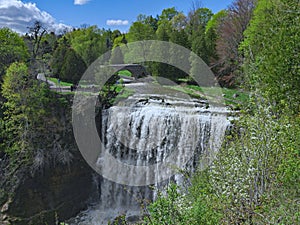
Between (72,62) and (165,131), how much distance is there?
424 inches

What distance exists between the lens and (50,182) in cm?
1341

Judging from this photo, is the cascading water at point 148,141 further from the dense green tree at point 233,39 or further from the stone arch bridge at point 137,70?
the stone arch bridge at point 137,70

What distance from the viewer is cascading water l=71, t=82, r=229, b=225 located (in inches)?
466

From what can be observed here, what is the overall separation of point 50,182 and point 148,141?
4966 mm

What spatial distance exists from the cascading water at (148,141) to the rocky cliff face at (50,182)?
0.84 metres

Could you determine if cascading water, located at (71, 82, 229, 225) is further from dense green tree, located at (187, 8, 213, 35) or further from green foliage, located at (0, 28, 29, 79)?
dense green tree, located at (187, 8, 213, 35)

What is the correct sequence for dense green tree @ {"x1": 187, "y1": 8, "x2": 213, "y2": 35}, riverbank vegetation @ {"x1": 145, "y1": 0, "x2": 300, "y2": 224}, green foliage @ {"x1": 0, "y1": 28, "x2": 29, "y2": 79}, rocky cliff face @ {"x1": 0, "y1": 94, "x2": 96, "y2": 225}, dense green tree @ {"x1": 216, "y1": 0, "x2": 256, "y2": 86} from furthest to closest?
dense green tree @ {"x1": 187, "y1": 8, "x2": 213, "y2": 35}
dense green tree @ {"x1": 216, "y1": 0, "x2": 256, "y2": 86}
green foliage @ {"x1": 0, "y1": 28, "x2": 29, "y2": 79}
rocky cliff face @ {"x1": 0, "y1": 94, "x2": 96, "y2": 225}
riverbank vegetation @ {"x1": 145, "y1": 0, "x2": 300, "y2": 224}

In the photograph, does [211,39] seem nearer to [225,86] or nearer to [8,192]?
[225,86]

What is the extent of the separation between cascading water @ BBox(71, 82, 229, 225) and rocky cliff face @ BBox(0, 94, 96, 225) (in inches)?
32.9

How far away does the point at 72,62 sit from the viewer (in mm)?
20453

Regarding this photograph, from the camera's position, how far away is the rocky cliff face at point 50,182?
489 inches

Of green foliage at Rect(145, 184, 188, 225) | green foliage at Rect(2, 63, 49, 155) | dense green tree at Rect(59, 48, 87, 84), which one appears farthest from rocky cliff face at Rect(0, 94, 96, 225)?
green foliage at Rect(145, 184, 188, 225)

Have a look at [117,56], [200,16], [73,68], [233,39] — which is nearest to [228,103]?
[233,39]

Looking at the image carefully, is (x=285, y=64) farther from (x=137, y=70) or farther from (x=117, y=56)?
(x=117, y=56)
